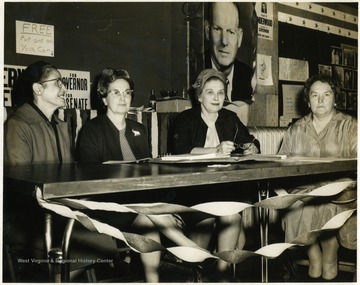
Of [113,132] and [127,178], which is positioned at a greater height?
[113,132]

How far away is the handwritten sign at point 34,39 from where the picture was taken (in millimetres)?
2971

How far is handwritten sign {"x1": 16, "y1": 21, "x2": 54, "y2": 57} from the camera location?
9.75ft

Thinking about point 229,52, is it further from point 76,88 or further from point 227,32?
point 76,88

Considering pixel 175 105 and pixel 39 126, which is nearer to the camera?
pixel 39 126

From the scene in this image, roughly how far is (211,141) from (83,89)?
124cm

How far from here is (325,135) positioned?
101 inches

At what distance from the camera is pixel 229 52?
393 cm

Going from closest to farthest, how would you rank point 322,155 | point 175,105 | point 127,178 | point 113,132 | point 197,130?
point 127,178
point 113,132
point 322,155
point 197,130
point 175,105

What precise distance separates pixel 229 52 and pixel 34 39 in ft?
5.62

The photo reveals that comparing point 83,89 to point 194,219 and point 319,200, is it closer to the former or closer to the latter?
point 194,219

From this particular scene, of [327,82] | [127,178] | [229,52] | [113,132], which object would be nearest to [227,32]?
[229,52]

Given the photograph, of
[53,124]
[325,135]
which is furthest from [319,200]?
[53,124]

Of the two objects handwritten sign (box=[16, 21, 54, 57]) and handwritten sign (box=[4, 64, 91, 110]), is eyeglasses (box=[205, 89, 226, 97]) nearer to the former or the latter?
handwritten sign (box=[4, 64, 91, 110])

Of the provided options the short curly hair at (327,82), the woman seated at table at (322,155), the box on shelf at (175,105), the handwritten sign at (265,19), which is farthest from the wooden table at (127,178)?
the handwritten sign at (265,19)
